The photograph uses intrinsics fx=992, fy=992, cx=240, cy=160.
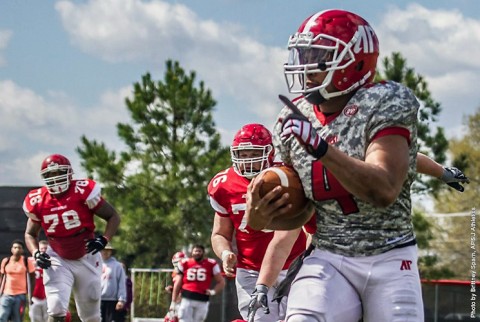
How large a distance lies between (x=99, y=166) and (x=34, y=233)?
46.5ft

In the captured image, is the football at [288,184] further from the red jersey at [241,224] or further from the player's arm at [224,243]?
the red jersey at [241,224]

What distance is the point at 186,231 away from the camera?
23656mm

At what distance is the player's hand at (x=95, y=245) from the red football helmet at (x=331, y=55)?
200 inches

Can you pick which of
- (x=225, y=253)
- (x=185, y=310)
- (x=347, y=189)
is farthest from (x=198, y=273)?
(x=347, y=189)

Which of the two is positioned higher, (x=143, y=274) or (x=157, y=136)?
(x=157, y=136)

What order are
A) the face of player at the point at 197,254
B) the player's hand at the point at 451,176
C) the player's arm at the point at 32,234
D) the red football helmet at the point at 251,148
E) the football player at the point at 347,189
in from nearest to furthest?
the football player at the point at 347,189 < the player's hand at the point at 451,176 < the red football helmet at the point at 251,148 < the player's arm at the point at 32,234 < the face of player at the point at 197,254

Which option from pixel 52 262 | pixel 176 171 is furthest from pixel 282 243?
pixel 176 171

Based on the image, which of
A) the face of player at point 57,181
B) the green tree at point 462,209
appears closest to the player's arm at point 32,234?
the face of player at point 57,181

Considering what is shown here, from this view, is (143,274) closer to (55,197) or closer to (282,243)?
(55,197)

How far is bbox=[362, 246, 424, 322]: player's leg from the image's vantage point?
396 centimetres

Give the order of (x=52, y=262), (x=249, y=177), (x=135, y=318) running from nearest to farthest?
(x=249, y=177) < (x=52, y=262) < (x=135, y=318)

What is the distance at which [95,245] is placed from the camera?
8930 millimetres

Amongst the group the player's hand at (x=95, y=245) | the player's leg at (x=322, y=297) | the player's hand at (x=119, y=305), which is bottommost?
the player's leg at (x=322, y=297)

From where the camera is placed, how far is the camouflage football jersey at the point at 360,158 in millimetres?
3934
